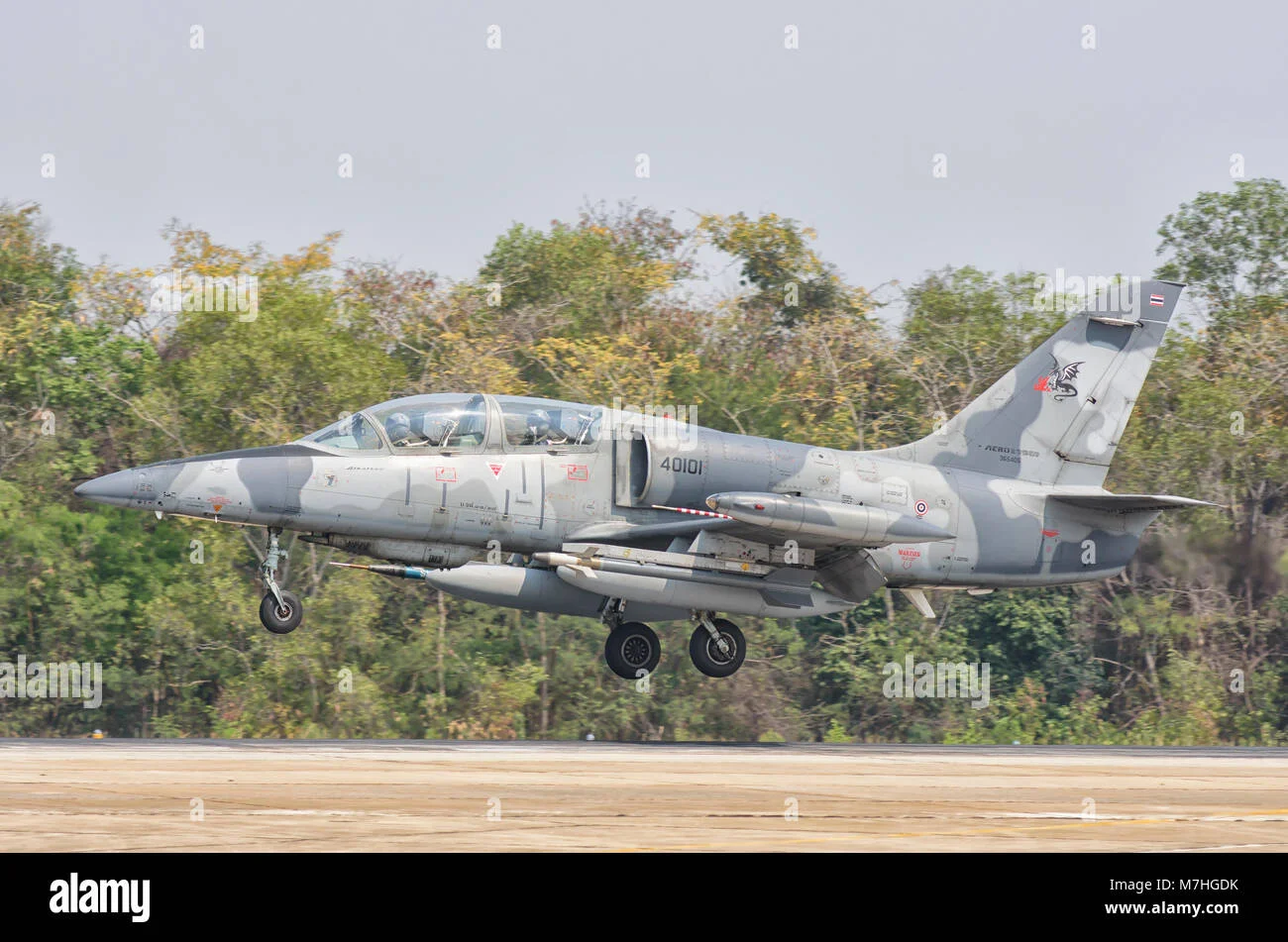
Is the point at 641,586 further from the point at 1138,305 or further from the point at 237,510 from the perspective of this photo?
the point at 1138,305

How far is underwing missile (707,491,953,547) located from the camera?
19.3 m

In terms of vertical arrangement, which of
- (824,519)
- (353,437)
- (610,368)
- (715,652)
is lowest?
(715,652)

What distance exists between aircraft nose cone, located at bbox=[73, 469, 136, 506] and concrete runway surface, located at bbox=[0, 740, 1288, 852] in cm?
279

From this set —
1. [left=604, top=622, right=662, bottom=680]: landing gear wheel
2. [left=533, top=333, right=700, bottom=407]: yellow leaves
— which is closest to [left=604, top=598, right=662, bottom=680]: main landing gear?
[left=604, top=622, right=662, bottom=680]: landing gear wheel

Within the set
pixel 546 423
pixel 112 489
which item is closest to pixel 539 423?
pixel 546 423

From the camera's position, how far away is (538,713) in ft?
114

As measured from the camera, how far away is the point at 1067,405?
2362 cm

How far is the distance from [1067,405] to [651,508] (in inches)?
265

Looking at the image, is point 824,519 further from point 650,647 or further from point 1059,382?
point 1059,382

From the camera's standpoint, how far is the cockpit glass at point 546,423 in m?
20.7

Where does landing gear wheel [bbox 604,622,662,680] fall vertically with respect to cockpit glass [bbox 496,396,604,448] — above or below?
below

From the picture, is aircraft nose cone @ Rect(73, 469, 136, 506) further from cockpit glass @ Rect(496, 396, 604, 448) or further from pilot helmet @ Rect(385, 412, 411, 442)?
cockpit glass @ Rect(496, 396, 604, 448)

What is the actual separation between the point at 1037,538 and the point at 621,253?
2738 centimetres

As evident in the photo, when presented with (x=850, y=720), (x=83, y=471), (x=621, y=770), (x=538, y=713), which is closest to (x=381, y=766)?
(x=621, y=770)
